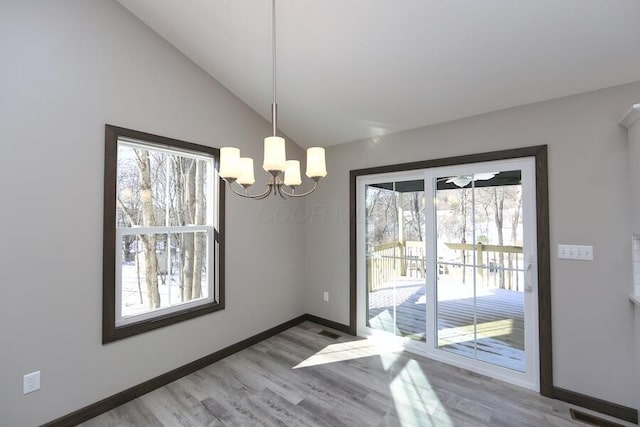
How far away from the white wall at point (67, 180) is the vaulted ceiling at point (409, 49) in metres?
0.46

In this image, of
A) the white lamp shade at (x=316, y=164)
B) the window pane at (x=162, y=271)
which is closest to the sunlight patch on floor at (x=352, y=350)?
the window pane at (x=162, y=271)

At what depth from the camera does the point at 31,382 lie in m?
1.83

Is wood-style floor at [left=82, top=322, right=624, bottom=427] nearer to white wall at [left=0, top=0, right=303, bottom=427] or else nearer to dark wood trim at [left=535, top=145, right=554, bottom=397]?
dark wood trim at [left=535, top=145, right=554, bottom=397]

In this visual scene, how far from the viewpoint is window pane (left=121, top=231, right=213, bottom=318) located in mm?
2414

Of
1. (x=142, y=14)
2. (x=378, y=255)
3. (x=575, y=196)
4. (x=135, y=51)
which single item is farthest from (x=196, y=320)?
(x=575, y=196)

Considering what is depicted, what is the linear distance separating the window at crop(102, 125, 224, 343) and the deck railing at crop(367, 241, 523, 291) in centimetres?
184

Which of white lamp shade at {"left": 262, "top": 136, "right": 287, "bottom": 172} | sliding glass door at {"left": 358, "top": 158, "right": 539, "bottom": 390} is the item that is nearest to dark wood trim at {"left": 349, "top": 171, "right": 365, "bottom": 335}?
sliding glass door at {"left": 358, "top": 158, "right": 539, "bottom": 390}

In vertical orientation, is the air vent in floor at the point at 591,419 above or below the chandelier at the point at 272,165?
below

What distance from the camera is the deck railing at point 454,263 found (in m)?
2.56

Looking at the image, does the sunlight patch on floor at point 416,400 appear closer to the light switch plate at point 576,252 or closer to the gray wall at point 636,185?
the gray wall at point 636,185

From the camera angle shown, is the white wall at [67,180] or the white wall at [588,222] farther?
the white wall at [588,222]

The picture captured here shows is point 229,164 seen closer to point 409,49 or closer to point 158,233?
point 158,233

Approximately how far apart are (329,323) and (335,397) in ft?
4.72

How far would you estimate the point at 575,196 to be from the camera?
7.23 feet
